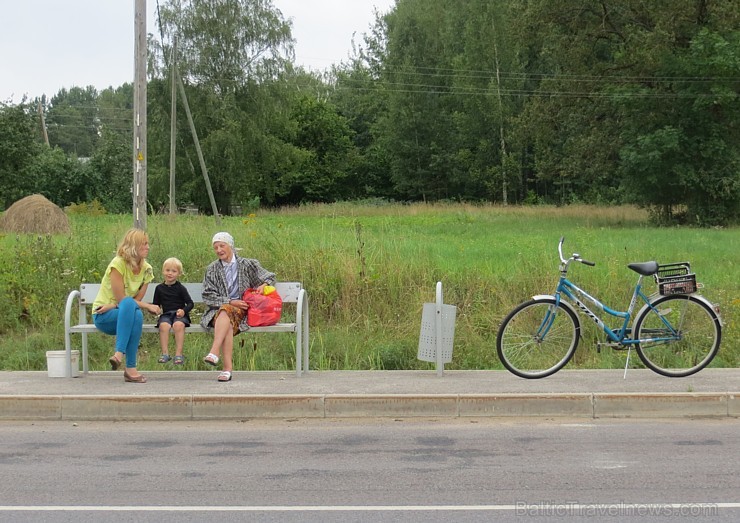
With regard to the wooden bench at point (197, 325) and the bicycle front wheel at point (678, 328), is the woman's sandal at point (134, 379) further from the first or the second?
the bicycle front wheel at point (678, 328)

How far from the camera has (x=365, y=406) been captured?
7988 mm

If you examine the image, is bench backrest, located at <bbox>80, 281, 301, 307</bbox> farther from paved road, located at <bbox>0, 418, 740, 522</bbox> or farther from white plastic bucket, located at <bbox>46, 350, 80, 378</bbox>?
paved road, located at <bbox>0, 418, 740, 522</bbox>

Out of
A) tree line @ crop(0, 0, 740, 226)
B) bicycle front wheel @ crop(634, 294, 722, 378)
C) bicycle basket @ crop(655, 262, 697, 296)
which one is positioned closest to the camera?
bicycle basket @ crop(655, 262, 697, 296)

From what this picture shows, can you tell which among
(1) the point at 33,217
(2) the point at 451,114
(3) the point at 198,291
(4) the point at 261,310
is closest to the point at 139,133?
(3) the point at 198,291

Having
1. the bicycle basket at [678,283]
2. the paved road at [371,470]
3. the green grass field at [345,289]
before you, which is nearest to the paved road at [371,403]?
the paved road at [371,470]

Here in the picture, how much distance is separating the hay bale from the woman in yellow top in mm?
20652

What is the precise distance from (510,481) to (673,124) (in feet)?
111

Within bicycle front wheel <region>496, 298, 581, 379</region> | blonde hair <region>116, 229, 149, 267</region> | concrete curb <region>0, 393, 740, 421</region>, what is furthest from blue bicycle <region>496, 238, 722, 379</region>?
blonde hair <region>116, 229, 149, 267</region>

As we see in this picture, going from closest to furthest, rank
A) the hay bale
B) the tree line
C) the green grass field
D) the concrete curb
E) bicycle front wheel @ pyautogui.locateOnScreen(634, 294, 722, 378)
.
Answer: the concrete curb → bicycle front wheel @ pyautogui.locateOnScreen(634, 294, 722, 378) → the green grass field → the hay bale → the tree line

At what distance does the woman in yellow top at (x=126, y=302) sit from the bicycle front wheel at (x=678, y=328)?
16.5 ft

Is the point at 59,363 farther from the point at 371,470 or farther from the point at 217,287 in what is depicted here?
the point at 371,470

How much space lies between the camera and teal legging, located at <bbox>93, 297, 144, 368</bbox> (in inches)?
345

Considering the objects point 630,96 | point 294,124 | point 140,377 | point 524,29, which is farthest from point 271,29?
point 140,377

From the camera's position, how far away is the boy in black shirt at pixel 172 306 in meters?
9.07
